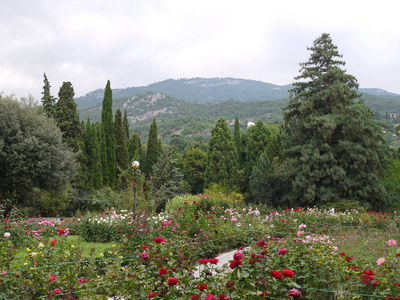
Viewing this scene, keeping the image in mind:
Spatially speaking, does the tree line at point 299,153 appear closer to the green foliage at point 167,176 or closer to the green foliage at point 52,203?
the green foliage at point 167,176

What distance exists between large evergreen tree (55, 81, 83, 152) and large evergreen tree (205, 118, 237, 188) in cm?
986

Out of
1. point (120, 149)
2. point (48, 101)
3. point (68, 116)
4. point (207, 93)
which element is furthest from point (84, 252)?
point (207, 93)

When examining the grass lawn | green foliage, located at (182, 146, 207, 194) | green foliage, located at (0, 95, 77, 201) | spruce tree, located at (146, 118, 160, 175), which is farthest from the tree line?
spruce tree, located at (146, 118, 160, 175)

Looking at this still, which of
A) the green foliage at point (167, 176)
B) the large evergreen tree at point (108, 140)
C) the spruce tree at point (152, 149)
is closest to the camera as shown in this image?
the green foliage at point (167, 176)

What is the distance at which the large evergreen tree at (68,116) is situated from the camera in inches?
728

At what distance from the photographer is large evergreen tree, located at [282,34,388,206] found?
A: 16.3m

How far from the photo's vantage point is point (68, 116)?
61.4 ft

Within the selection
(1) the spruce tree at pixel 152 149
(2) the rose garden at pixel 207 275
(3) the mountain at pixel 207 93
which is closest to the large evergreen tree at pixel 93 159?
(1) the spruce tree at pixel 152 149

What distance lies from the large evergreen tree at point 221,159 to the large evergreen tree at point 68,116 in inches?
388

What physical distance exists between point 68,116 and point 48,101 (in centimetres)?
253

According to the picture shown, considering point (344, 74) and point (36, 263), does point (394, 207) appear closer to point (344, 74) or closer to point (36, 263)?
point (344, 74)

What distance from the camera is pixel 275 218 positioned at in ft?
29.8

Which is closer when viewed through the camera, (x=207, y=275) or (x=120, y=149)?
(x=207, y=275)

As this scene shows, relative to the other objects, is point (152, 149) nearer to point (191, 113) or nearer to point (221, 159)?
point (221, 159)
